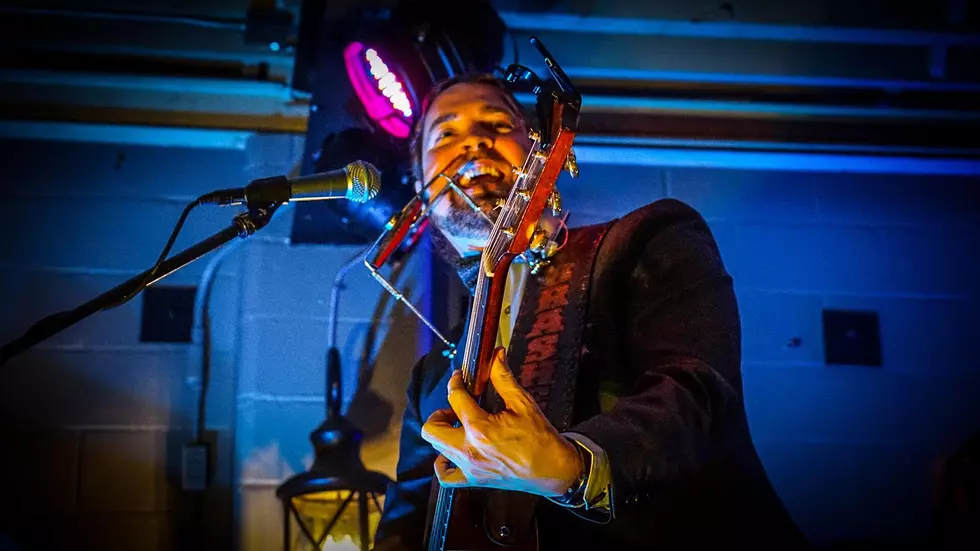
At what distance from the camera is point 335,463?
1999 millimetres

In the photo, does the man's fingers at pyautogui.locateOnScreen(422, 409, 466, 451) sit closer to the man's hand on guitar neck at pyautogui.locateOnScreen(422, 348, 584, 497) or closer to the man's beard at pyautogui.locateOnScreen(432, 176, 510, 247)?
the man's hand on guitar neck at pyautogui.locateOnScreen(422, 348, 584, 497)

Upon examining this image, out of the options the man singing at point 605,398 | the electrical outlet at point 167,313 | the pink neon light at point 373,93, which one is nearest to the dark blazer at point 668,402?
the man singing at point 605,398

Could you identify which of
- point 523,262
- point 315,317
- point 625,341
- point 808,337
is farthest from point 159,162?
point 808,337

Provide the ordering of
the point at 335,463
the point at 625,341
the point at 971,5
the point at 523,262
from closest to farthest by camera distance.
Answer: the point at 625,341, the point at 523,262, the point at 335,463, the point at 971,5

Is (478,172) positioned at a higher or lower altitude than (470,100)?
lower

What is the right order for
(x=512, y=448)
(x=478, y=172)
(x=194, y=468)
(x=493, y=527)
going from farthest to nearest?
(x=194, y=468) → (x=478, y=172) → (x=493, y=527) → (x=512, y=448)

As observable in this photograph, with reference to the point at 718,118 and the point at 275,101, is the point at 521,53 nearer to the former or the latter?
the point at 718,118

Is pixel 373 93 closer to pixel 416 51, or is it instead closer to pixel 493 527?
pixel 416 51

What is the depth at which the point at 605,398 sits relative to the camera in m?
1.47

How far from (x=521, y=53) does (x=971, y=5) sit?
1.40 metres

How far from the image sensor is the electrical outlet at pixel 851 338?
2.43 metres

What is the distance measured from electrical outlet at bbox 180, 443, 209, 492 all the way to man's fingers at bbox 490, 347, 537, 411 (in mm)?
1556

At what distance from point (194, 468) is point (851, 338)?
2276 millimetres

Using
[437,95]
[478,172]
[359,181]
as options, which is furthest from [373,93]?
[359,181]
